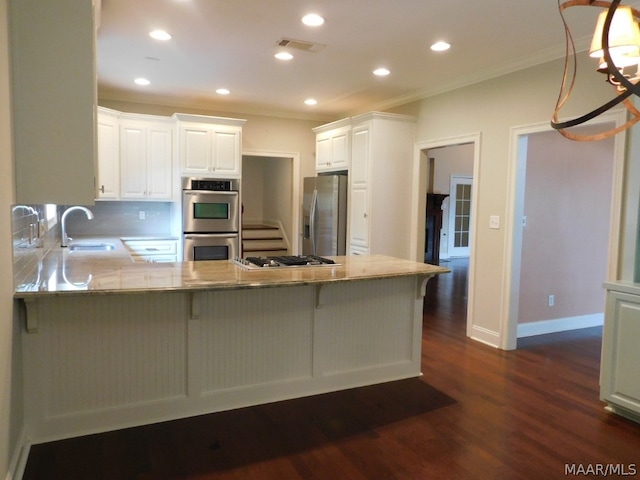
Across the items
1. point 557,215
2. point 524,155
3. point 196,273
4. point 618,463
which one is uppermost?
point 524,155

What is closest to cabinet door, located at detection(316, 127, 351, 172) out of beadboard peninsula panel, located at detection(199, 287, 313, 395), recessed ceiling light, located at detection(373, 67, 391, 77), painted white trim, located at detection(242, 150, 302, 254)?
painted white trim, located at detection(242, 150, 302, 254)

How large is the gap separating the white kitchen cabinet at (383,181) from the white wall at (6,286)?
145 inches

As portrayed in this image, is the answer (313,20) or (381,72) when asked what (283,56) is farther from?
(381,72)

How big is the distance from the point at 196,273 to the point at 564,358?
3.29 metres

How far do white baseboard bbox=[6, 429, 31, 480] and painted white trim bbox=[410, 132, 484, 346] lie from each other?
3722mm

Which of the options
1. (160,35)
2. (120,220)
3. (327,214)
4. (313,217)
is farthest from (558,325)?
(120,220)

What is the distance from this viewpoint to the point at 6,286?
6.41 ft

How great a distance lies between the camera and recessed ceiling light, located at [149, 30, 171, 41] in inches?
135

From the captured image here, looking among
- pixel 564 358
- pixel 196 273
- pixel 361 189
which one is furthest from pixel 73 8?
pixel 564 358

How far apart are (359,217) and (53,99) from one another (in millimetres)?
3649

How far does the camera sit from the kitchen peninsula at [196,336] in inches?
93.9

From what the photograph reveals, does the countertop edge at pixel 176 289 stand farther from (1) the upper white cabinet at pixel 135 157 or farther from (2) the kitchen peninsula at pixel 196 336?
(1) the upper white cabinet at pixel 135 157

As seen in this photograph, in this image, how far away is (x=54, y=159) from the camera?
7.55ft

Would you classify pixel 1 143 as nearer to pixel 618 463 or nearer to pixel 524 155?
pixel 618 463
